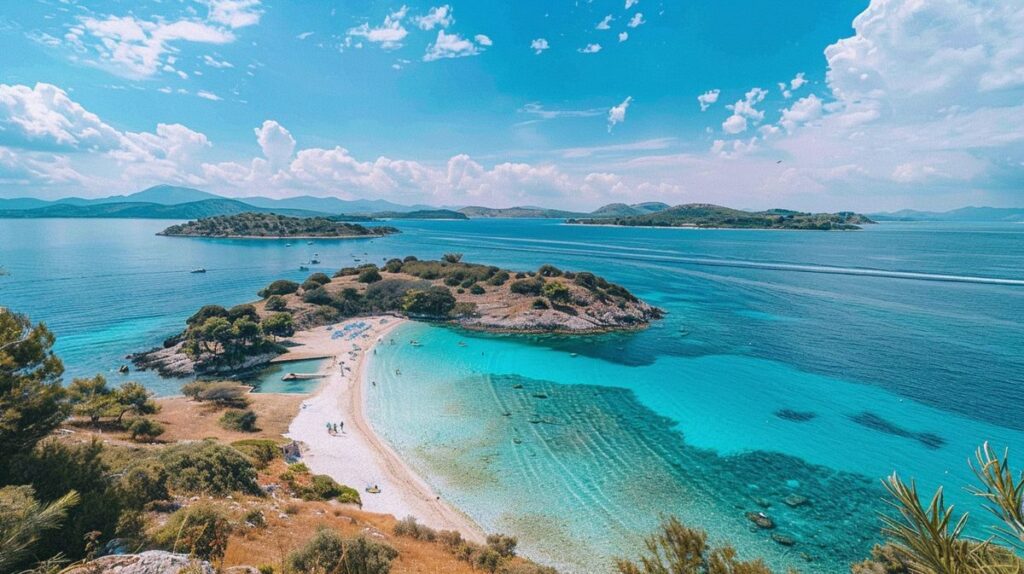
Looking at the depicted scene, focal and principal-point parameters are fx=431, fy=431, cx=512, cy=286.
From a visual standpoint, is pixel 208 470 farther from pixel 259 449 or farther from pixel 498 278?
pixel 498 278

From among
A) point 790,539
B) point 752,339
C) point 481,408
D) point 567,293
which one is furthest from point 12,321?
point 752,339

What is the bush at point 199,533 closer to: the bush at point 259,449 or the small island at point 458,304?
the bush at point 259,449

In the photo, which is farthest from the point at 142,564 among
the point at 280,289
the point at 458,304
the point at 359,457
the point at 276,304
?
the point at 280,289

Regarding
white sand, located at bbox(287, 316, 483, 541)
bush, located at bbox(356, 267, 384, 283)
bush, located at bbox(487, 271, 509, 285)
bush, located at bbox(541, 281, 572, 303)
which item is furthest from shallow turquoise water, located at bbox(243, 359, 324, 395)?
bush, located at bbox(487, 271, 509, 285)

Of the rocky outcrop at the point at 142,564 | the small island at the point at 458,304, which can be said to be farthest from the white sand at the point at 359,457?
the rocky outcrop at the point at 142,564

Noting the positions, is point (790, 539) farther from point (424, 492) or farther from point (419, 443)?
point (419, 443)

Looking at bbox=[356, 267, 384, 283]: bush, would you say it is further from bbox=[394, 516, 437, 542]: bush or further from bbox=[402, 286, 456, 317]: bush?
bbox=[394, 516, 437, 542]: bush
